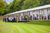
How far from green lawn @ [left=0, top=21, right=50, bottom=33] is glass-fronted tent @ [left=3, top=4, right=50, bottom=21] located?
11cm

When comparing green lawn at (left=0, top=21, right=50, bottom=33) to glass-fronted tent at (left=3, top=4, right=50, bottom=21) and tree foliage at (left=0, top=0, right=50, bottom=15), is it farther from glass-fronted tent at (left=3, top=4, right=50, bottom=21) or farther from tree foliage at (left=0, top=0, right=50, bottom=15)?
tree foliage at (left=0, top=0, right=50, bottom=15)

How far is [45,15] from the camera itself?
2055 mm

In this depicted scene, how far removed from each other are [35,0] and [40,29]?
1.61 feet

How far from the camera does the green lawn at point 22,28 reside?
207 cm

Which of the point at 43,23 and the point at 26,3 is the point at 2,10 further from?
the point at 43,23

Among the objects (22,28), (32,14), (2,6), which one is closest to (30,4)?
(32,14)

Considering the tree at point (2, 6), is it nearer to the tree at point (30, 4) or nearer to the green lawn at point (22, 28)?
the green lawn at point (22, 28)

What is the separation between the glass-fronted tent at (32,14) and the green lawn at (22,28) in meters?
0.11

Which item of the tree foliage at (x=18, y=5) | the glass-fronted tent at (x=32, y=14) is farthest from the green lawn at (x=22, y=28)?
the tree foliage at (x=18, y=5)

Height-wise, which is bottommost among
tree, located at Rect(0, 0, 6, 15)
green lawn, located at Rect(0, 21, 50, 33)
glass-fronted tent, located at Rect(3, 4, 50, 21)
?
green lawn, located at Rect(0, 21, 50, 33)

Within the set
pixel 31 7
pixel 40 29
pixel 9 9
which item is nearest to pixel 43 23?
pixel 40 29

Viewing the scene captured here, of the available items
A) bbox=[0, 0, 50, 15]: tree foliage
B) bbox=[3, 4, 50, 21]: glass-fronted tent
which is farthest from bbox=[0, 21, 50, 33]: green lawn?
bbox=[0, 0, 50, 15]: tree foliage

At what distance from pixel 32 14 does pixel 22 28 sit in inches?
11.7

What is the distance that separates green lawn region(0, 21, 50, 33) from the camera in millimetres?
2070
